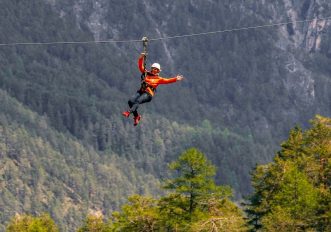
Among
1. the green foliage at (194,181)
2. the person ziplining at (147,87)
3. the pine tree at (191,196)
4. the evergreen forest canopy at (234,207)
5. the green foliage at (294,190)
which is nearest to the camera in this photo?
the person ziplining at (147,87)

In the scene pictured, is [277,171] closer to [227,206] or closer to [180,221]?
[227,206]

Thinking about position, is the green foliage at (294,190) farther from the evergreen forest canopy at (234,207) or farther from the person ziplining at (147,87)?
the person ziplining at (147,87)

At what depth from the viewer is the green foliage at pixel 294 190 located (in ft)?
261

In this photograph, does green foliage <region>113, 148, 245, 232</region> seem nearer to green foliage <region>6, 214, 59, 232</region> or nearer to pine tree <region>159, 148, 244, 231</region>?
pine tree <region>159, 148, 244, 231</region>

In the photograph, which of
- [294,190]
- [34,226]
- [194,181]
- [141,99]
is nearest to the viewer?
[141,99]

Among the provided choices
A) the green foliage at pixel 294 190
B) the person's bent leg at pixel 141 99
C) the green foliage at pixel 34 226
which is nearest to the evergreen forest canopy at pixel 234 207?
the green foliage at pixel 294 190

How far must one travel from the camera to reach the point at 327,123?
338 ft

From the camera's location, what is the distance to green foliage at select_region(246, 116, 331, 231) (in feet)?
261

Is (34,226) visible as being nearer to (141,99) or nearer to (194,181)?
(194,181)

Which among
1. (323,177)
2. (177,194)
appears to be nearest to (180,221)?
(177,194)

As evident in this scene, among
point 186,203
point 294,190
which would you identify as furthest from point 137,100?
point 294,190

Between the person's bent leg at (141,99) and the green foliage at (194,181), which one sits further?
the green foliage at (194,181)

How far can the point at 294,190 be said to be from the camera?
83.3 m

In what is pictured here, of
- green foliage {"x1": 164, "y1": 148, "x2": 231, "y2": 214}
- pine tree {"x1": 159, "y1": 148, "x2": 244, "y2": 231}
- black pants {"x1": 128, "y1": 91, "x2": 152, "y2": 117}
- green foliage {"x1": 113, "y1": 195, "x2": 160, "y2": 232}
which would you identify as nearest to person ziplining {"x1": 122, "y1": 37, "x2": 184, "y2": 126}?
black pants {"x1": 128, "y1": 91, "x2": 152, "y2": 117}
